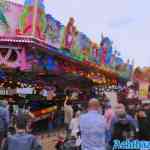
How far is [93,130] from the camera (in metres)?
A: 8.72

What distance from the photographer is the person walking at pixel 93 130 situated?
8688 mm

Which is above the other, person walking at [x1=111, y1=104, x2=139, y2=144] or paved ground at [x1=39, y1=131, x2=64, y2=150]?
person walking at [x1=111, y1=104, x2=139, y2=144]

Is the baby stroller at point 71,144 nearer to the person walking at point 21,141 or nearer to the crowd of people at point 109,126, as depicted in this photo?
the crowd of people at point 109,126

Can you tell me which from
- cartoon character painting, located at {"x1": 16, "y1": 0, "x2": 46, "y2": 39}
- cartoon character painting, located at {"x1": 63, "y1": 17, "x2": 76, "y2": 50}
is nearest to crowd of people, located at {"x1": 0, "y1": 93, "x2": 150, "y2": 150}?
cartoon character painting, located at {"x1": 16, "y1": 0, "x2": 46, "y2": 39}

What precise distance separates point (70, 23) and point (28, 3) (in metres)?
5.70

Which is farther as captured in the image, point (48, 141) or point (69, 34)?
point (69, 34)

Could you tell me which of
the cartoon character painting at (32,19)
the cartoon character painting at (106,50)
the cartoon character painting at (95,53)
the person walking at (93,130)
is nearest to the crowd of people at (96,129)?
the person walking at (93,130)

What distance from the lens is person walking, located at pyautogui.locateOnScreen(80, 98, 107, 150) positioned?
8.69 meters

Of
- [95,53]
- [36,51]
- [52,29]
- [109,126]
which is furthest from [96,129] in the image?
[95,53]

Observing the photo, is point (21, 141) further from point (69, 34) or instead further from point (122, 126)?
point (69, 34)

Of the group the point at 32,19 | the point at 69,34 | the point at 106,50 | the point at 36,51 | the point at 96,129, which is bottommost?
the point at 96,129

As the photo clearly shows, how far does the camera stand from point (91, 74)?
32469 millimetres

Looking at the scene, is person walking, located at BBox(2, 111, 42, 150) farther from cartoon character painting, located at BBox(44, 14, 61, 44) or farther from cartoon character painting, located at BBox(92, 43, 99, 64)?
cartoon character painting, located at BBox(92, 43, 99, 64)

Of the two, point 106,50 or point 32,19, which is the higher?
point 106,50
